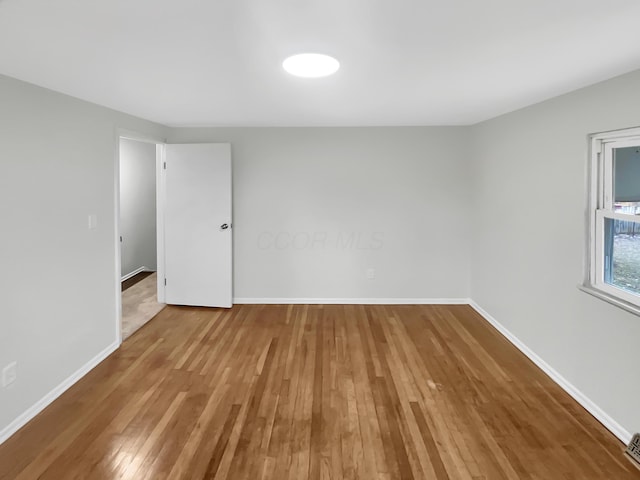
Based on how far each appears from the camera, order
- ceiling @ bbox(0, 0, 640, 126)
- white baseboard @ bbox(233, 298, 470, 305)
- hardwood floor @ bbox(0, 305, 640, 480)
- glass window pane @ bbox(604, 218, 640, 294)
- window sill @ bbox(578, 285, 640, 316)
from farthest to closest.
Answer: white baseboard @ bbox(233, 298, 470, 305), glass window pane @ bbox(604, 218, 640, 294), window sill @ bbox(578, 285, 640, 316), hardwood floor @ bbox(0, 305, 640, 480), ceiling @ bbox(0, 0, 640, 126)

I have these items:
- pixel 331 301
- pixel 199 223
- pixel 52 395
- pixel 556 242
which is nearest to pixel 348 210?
pixel 331 301

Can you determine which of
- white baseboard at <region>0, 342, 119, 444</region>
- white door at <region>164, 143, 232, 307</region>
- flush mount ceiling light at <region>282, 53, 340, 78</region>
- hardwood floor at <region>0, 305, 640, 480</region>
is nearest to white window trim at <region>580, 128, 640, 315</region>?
hardwood floor at <region>0, 305, 640, 480</region>

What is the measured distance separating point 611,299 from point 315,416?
1.96 metres

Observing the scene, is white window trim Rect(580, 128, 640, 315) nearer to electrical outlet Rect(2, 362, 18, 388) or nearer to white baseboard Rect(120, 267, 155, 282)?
electrical outlet Rect(2, 362, 18, 388)

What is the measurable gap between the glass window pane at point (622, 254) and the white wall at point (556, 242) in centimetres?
16

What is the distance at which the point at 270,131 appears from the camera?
488 cm

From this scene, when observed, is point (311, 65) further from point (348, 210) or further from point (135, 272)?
point (135, 272)

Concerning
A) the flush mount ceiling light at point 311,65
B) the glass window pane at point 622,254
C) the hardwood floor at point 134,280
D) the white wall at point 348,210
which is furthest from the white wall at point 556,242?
the hardwood floor at point 134,280

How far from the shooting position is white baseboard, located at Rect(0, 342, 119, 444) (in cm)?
239

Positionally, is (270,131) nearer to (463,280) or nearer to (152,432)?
(463,280)

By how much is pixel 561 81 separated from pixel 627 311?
57.0 inches

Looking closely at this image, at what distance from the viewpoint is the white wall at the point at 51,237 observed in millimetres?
2400

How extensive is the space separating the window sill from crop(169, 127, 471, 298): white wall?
2.24 meters

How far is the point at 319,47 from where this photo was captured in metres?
1.88
